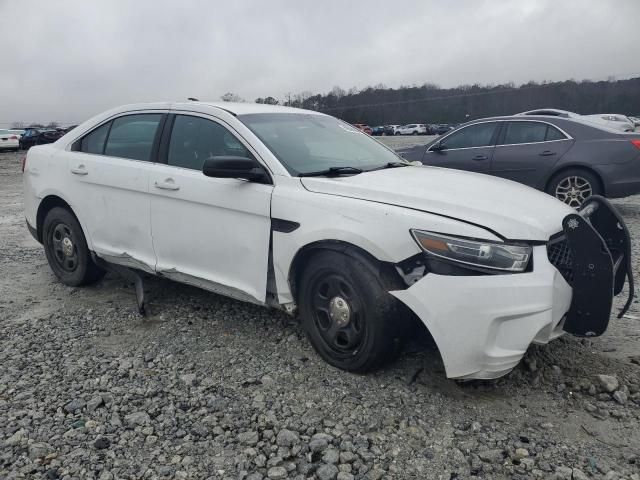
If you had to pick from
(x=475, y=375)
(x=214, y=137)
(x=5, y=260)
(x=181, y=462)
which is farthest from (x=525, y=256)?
(x=5, y=260)

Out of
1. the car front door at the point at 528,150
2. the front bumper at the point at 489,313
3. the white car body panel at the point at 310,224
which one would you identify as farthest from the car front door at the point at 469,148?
the front bumper at the point at 489,313

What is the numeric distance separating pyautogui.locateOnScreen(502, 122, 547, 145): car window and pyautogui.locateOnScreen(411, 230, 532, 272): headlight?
599 centimetres

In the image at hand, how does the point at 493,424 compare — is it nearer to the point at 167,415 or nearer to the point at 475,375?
the point at 475,375

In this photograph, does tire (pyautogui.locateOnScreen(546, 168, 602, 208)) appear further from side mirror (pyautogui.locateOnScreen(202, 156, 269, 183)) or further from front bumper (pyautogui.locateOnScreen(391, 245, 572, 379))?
side mirror (pyautogui.locateOnScreen(202, 156, 269, 183))

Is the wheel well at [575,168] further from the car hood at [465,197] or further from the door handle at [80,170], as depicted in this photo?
the door handle at [80,170]

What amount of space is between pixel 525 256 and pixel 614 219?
1013mm

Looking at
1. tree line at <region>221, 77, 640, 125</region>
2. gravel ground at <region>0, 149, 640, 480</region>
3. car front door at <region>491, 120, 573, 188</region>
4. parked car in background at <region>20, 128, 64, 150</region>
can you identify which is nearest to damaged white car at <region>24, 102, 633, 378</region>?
gravel ground at <region>0, 149, 640, 480</region>

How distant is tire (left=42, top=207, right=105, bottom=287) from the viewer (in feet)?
16.0

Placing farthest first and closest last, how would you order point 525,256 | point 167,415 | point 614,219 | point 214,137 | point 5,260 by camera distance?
1. point 5,260
2. point 214,137
3. point 614,219
4. point 167,415
5. point 525,256

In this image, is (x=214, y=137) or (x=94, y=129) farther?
(x=94, y=129)

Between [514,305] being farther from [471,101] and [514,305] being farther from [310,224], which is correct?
[471,101]

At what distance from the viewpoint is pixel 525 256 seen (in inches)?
110

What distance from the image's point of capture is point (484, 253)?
2783 millimetres

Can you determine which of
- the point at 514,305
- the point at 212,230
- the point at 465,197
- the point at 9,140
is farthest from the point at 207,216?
the point at 9,140
